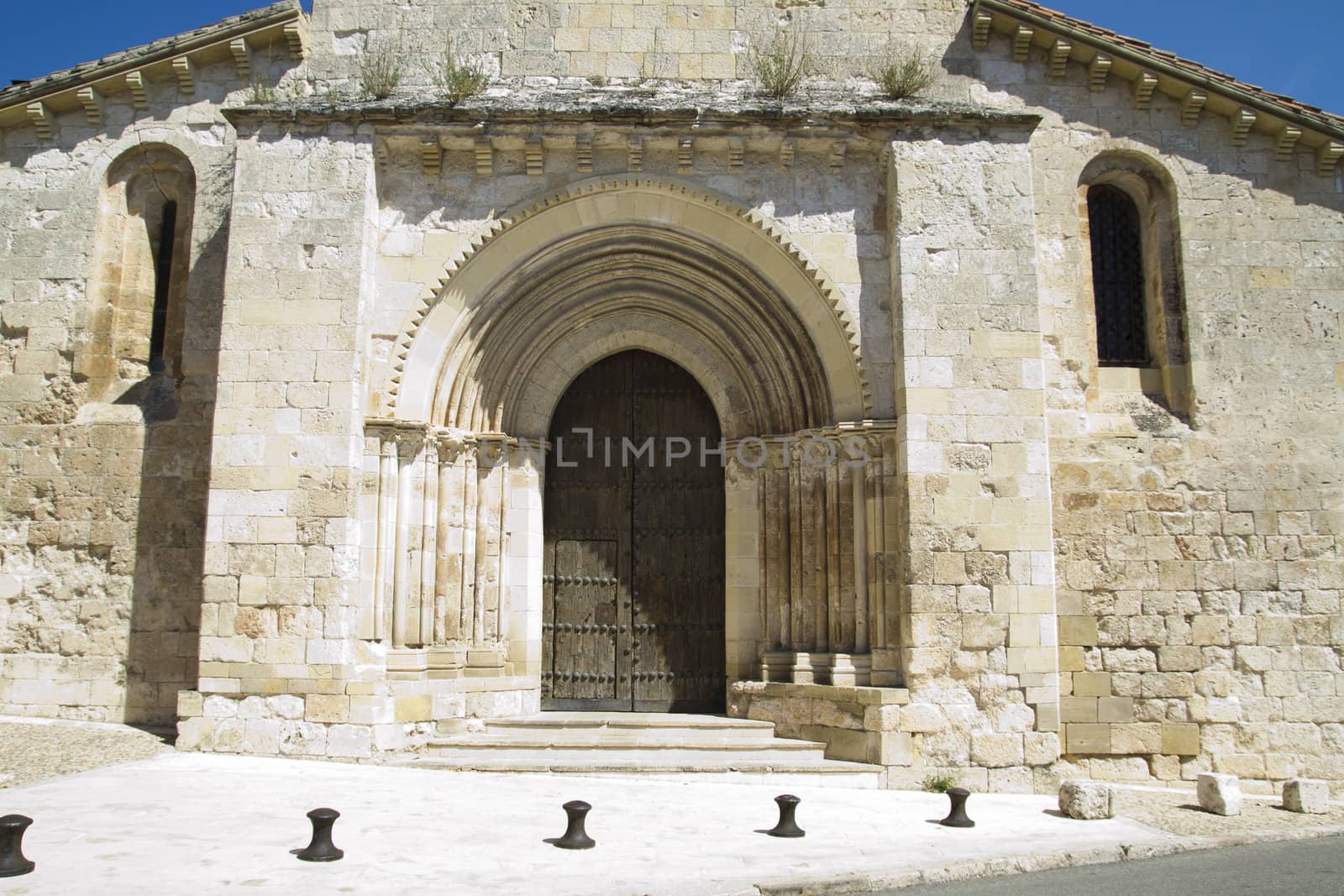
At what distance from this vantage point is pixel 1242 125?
33.8 feet

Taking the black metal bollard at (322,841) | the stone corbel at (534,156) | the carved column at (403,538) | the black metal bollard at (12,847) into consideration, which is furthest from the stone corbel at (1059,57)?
the black metal bollard at (12,847)

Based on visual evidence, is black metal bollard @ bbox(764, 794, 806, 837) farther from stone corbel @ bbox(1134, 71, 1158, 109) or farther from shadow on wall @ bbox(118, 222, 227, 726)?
stone corbel @ bbox(1134, 71, 1158, 109)

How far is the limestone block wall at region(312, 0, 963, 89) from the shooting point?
10273 mm

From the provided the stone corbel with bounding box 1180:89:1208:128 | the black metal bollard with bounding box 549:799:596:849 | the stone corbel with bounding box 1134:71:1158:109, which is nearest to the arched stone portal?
the black metal bollard with bounding box 549:799:596:849

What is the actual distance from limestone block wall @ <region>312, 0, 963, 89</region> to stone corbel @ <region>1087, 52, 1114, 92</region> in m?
1.41

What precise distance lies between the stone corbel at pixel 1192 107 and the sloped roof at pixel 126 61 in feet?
28.9

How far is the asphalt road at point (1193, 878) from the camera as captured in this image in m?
5.78

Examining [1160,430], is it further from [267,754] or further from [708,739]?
[267,754]

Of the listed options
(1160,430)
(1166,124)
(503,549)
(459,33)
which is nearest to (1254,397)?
(1160,430)

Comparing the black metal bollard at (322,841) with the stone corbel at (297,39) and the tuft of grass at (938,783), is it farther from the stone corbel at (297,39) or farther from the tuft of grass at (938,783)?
the stone corbel at (297,39)

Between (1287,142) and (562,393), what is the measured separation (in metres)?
7.31

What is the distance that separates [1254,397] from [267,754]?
30.0 ft

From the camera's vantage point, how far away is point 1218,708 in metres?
9.59

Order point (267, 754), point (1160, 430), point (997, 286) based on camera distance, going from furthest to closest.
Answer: point (1160, 430) < point (997, 286) < point (267, 754)
